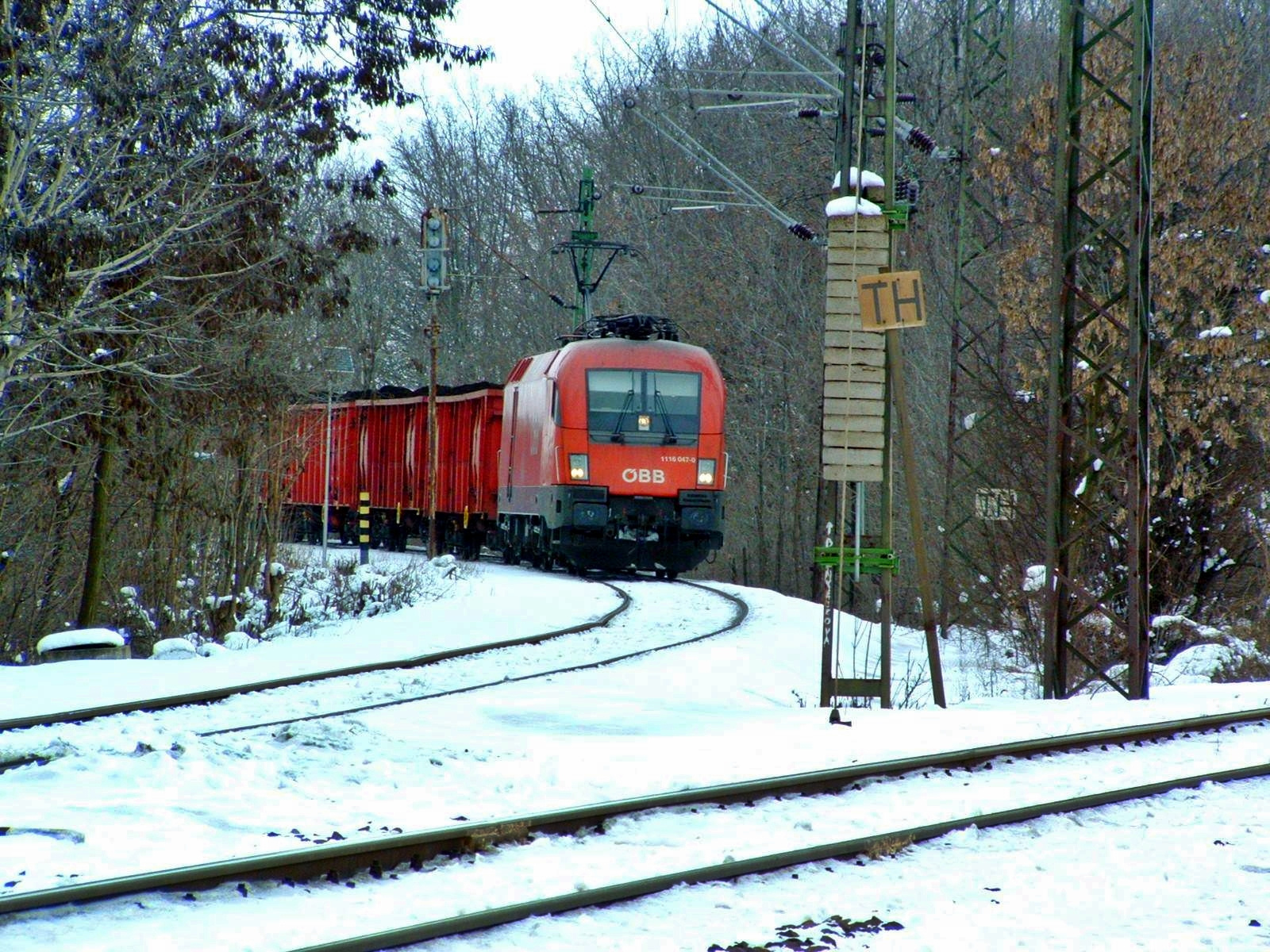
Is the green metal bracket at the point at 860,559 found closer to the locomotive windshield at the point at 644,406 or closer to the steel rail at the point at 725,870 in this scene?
the steel rail at the point at 725,870

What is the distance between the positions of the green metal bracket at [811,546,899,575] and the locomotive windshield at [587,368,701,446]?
988cm

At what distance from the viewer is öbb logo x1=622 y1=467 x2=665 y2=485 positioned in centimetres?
2106

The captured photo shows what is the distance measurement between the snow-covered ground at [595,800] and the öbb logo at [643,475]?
8.86 m

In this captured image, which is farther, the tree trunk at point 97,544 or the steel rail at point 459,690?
the tree trunk at point 97,544

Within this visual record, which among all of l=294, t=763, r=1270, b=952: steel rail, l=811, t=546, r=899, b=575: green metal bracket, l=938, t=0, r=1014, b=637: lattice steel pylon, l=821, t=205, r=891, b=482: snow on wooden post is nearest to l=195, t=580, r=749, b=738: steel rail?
l=811, t=546, r=899, b=575: green metal bracket

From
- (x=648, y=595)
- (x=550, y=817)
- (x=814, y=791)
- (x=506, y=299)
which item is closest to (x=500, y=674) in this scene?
(x=814, y=791)

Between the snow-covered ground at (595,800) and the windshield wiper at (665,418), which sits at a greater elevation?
the windshield wiper at (665,418)

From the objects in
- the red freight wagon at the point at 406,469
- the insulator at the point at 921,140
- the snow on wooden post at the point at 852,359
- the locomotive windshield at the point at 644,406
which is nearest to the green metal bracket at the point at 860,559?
the snow on wooden post at the point at 852,359

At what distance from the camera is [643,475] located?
833 inches

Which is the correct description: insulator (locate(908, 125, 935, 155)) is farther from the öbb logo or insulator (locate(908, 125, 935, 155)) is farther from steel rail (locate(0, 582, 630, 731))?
steel rail (locate(0, 582, 630, 731))

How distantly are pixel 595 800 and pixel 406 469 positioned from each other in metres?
24.8

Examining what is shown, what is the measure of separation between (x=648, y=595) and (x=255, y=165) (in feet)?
25.3

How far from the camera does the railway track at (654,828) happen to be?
193 inches

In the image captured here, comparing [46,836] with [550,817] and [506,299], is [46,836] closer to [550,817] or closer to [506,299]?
[550,817]
